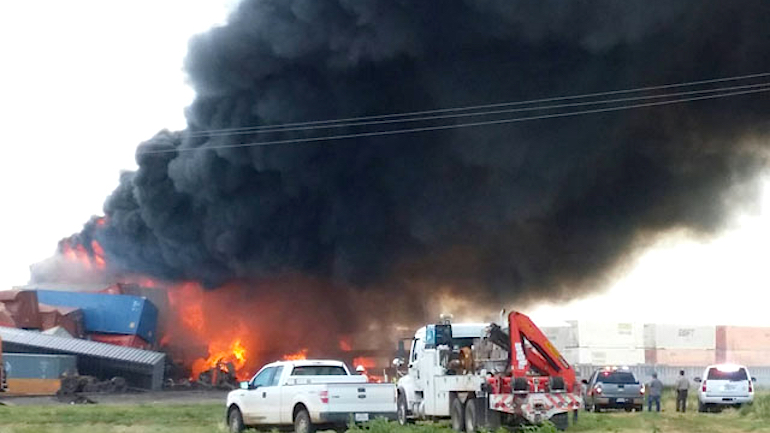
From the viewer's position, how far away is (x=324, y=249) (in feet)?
173

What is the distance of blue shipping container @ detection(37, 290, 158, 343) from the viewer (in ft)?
183

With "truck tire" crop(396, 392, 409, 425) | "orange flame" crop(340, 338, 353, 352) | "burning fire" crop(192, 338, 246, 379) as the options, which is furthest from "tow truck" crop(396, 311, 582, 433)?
"burning fire" crop(192, 338, 246, 379)

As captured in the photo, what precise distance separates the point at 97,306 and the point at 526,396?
3760cm

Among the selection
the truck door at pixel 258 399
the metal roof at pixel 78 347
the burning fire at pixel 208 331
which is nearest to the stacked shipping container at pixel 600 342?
the burning fire at pixel 208 331

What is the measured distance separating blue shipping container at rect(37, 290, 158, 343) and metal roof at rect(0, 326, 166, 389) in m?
2.47

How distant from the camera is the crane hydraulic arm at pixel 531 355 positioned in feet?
81.3

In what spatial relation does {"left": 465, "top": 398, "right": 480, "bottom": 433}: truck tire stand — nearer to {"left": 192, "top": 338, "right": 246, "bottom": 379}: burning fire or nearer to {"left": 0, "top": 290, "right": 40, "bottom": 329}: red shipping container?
{"left": 192, "top": 338, "right": 246, "bottom": 379}: burning fire

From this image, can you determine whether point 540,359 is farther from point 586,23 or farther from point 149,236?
point 149,236

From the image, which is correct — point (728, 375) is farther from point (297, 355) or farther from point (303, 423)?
point (297, 355)

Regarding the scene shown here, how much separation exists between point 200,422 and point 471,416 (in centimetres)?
880

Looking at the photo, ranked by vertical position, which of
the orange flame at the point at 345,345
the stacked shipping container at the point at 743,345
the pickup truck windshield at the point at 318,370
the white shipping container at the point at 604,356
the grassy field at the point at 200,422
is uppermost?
the stacked shipping container at the point at 743,345

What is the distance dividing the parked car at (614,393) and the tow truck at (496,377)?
38.0ft

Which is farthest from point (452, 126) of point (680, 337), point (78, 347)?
point (680, 337)

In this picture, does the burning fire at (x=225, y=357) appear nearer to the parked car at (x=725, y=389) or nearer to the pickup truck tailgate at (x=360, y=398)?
the parked car at (x=725, y=389)
